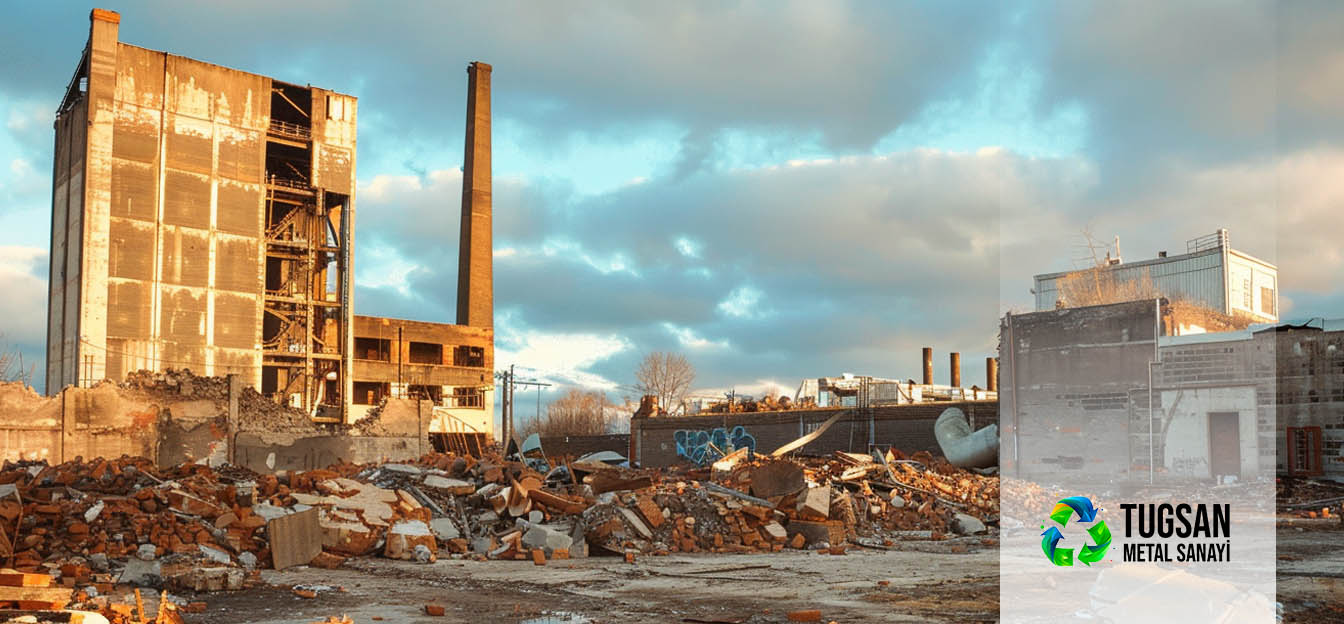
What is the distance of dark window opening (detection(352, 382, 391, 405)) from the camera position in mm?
48062

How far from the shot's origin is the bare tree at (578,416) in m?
64.7

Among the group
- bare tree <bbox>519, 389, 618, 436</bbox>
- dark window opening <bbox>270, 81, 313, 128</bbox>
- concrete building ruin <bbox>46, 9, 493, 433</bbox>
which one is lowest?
bare tree <bbox>519, 389, 618, 436</bbox>

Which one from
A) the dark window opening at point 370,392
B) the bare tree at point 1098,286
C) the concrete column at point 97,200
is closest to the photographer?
the bare tree at point 1098,286

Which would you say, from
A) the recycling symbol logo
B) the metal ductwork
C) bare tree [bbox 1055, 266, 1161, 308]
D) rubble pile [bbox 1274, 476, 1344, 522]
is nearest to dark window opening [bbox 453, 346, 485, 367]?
the metal ductwork

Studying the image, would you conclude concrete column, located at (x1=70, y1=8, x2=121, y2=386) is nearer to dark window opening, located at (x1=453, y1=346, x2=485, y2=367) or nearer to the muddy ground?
dark window opening, located at (x1=453, y1=346, x2=485, y2=367)

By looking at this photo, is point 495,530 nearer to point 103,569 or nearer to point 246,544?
point 246,544

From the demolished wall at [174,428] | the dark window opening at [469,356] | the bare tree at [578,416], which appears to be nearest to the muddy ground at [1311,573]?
the demolished wall at [174,428]

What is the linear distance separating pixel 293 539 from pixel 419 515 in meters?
2.65

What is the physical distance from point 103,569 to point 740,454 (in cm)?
1244

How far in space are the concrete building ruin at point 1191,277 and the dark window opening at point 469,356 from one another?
37.1 metres

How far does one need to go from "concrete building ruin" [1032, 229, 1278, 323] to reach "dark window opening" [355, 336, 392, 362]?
123 ft

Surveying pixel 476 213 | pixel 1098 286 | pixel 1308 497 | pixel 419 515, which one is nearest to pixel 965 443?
pixel 1308 497

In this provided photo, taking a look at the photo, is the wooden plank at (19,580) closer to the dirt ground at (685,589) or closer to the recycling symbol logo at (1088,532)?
the dirt ground at (685,589)

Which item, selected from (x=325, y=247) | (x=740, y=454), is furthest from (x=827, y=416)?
(x=325, y=247)
